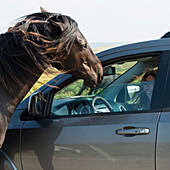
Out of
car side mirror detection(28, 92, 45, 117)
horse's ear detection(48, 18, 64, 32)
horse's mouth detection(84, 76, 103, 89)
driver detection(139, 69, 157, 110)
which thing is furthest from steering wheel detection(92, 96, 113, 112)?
horse's ear detection(48, 18, 64, 32)

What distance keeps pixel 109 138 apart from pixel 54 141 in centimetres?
51

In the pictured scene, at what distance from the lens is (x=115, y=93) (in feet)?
8.86

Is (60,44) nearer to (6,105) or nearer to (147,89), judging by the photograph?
(6,105)

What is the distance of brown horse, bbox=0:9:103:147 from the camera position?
230cm

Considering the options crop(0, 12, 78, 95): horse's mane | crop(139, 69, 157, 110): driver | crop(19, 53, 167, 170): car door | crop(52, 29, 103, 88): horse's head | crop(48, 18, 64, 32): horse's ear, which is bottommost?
crop(19, 53, 167, 170): car door

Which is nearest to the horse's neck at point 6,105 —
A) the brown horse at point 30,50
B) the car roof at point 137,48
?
the brown horse at point 30,50

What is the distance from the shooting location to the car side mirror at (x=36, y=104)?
105 inches

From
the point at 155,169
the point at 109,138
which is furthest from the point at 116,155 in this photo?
the point at 155,169

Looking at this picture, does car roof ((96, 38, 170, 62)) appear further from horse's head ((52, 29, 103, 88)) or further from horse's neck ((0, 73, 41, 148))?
horse's neck ((0, 73, 41, 148))

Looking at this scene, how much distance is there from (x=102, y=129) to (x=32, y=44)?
0.86m

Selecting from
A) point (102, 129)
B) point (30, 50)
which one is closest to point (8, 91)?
point (30, 50)

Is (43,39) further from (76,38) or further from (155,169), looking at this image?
(155,169)

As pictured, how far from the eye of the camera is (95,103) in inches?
108

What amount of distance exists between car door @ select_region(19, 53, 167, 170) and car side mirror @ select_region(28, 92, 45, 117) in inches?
2.2
